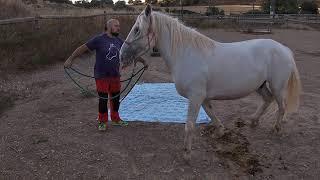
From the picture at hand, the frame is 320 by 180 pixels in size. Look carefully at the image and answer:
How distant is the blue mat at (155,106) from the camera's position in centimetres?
598

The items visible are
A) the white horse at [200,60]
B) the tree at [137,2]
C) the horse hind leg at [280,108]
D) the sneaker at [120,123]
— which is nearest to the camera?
the white horse at [200,60]

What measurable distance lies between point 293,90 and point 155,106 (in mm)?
2243

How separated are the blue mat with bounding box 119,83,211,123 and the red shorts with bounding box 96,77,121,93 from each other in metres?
0.64

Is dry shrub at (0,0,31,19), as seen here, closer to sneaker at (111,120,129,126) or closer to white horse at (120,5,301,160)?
sneaker at (111,120,129,126)

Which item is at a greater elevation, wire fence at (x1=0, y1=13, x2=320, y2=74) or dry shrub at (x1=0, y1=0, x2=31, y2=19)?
dry shrub at (x1=0, y1=0, x2=31, y2=19)

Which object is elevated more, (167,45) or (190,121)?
(167,45)

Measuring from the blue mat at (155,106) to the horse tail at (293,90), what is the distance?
112 centimetres

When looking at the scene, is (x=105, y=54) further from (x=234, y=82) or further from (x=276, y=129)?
(x=276, y=129)

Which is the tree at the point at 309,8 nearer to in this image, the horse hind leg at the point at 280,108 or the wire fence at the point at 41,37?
the wire fence at the point at 41,37

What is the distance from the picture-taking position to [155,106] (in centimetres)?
660

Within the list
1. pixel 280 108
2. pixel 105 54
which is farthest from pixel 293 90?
pixel 105 54

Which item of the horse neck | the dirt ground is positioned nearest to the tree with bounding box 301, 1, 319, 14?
Result: the dirt ground

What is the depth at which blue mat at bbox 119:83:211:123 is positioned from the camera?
5980mm

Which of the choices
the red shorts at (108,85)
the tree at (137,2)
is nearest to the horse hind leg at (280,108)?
the red shorts at (108,85)
